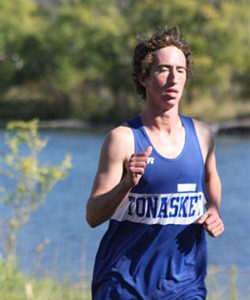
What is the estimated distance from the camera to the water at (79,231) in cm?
1052

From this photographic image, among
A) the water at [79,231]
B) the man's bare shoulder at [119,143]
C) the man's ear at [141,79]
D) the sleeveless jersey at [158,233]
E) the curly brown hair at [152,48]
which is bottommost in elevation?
the water at [79,231]

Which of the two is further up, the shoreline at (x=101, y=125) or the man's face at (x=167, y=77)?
the man's face at (x=167, y=77)

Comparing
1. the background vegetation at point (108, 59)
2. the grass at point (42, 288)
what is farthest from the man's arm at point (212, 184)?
the background vegetation at point (108, 59)

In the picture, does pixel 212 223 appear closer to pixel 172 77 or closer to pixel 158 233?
pixel 158 233

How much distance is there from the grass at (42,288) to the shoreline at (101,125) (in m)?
35.5

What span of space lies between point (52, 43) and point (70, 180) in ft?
112

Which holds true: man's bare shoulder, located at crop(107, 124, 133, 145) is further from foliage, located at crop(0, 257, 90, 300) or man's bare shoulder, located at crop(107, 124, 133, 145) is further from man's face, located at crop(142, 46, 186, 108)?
foliage, located at crop(0, 257, 90, 300)

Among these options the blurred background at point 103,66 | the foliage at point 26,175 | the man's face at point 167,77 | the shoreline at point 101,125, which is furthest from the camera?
the blurred background at point 103,66

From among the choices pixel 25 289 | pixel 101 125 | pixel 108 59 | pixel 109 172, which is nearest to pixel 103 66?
pixel 108 59

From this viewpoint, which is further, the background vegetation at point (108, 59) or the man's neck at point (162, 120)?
the background vegetation at point (108, 59)

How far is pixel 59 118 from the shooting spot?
52.2 m

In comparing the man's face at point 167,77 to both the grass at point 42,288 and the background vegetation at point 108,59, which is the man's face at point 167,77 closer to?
the grass at point 42,288

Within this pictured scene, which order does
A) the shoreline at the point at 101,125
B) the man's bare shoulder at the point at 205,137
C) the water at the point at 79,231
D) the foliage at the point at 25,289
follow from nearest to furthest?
the man's bare shoulder at the point at 205,137, the foliage at the point at 25,289, the water at the point at 79,231, the shoreline at the point at 101,125

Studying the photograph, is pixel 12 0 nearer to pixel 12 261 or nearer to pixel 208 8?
pixel 208 8
